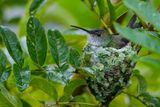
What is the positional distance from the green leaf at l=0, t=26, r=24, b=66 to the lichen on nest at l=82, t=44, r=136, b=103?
16cm

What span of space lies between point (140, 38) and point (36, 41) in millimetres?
352

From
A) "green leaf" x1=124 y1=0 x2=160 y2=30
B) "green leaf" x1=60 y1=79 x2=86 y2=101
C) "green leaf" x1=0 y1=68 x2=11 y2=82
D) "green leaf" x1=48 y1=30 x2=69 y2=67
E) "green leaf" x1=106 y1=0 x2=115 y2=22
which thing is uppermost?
"green leaf" x1=124 y1=0 x2=160 y2=30

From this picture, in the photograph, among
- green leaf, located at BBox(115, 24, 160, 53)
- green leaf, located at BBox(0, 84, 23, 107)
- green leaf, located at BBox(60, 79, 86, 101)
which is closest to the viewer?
green leaf, located at BBox(115, 24, 160, 53)

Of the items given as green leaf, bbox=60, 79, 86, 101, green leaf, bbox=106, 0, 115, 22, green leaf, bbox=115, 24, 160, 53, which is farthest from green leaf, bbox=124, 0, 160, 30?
green leaf, bbox=60, 79, 86, 101

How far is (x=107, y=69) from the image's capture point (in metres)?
1.14

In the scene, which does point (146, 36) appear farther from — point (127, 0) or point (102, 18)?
point (102, 18)

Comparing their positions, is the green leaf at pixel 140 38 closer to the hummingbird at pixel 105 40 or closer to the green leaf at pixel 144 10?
the green leaf at pixel 144 10

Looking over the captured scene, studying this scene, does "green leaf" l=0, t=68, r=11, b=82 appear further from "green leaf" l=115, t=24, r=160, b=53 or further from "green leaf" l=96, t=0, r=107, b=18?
"green leaf" l=115, t=24, r=160, b=53

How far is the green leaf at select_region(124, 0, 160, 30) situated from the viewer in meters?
0.77

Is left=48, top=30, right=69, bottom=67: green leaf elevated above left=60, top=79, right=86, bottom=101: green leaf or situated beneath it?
elevated above

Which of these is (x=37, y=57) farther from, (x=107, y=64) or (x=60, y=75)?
(x=107, y=64)

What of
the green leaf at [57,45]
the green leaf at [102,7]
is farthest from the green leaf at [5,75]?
the green leaf at [102,7]

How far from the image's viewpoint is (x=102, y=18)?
1.08 meters

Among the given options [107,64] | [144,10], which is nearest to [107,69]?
[107,64]
